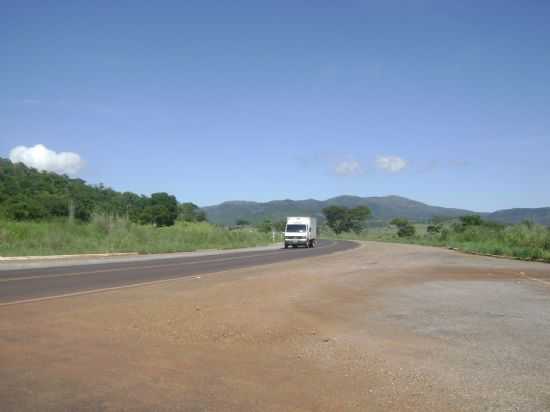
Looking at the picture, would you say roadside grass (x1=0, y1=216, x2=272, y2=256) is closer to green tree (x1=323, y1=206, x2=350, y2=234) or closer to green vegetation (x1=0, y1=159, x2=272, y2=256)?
green vegetation (x1=0, y1=159, x2=272, y2=256)

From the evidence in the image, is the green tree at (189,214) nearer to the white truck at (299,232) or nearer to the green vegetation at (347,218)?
the green vegetation at (347,218)

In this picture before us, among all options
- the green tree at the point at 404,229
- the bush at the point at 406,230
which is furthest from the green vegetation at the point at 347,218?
the bush at the point at 406,230

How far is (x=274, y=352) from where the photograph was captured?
26.4ft

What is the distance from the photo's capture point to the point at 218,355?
7.80 metres

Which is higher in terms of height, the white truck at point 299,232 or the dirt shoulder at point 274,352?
the white truck at point 299,232

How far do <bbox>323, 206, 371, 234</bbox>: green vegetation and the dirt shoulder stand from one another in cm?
13242

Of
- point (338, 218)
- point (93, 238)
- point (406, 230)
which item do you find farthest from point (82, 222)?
point (338, 218)

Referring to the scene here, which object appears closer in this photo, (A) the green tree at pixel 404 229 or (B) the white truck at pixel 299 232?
(B) the white truck at pixel 299 232

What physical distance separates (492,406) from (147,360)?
4268 mm

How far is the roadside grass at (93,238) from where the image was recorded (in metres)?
35.0

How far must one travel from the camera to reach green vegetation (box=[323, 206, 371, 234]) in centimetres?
14638

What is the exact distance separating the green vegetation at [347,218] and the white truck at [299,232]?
91115 millimetres

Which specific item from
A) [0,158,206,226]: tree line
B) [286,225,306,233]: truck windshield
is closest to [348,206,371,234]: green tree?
[0,158,206,226]: tree line

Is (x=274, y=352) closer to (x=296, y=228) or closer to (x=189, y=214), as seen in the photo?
(x=296, y=228)
